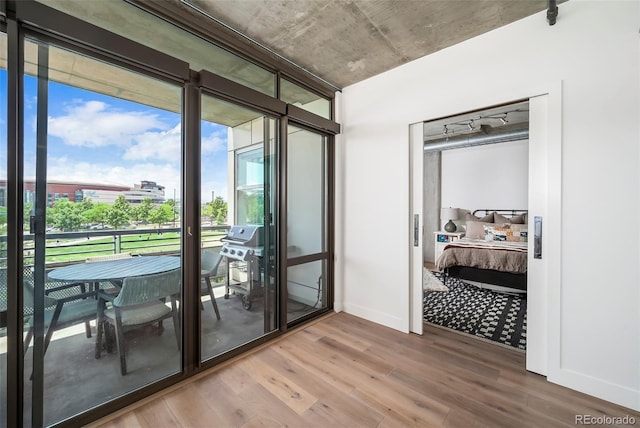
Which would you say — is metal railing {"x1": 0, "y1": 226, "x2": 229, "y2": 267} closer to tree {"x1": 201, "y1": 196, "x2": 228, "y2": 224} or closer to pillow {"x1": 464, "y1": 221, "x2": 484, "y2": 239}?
tree {"x1": 201, "y1": 196, "x2": 228, "y2": 224}

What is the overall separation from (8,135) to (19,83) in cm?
28

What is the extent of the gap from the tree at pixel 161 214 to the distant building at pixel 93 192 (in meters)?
0.05

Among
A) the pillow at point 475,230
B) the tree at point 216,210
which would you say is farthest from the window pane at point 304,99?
the pillow at point 475,230

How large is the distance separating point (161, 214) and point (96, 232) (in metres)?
0.38

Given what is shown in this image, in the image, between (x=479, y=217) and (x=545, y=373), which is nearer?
(x=545, y=373)

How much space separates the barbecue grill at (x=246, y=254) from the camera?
8.03 feet

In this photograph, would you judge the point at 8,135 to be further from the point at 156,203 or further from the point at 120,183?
the point at 156,203

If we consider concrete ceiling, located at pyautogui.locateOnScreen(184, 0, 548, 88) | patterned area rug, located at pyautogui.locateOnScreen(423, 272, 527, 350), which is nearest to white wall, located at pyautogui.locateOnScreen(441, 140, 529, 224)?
patterned area rug, located at pyautogui.locateOnScreen(423, 272, 527, 350)

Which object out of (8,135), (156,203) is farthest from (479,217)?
(8,135)

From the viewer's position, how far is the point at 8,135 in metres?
1.39

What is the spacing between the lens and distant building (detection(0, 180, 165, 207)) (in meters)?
1.48

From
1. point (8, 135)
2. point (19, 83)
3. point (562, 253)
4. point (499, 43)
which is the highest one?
point (499, 43)

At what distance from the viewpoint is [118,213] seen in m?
1.81

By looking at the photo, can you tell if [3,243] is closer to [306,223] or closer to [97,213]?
[97,213]
